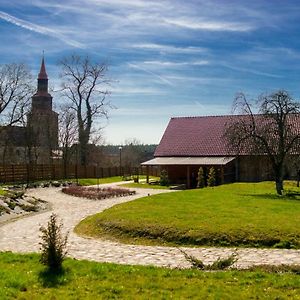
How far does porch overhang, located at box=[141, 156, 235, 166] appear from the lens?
128 feet

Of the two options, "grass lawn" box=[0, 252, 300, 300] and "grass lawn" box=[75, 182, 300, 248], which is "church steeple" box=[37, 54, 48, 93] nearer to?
"grass lawn" box=[75, 182, 300, 248]

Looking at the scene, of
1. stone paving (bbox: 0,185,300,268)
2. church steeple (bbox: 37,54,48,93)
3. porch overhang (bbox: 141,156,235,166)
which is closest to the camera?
stone paving (bbox: 0,185,300,268)

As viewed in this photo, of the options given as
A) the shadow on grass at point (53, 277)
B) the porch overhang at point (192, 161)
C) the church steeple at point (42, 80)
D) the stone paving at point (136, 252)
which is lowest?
the stone paving at point (136, 252)

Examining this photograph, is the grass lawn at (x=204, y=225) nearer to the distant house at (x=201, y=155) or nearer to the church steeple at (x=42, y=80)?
the distant house at (x=201, y=155)

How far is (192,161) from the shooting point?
4038 cm

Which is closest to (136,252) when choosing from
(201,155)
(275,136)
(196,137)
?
(275,136)

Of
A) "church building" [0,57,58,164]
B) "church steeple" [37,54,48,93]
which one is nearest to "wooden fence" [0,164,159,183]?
"church building" [0,57,58,164]

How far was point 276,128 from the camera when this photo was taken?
84.4 feet

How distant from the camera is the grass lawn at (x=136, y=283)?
6.72 metres

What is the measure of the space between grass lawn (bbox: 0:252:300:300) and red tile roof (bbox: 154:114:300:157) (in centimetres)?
3297

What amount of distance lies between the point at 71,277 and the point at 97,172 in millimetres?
40805

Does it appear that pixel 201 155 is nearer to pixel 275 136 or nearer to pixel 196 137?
pixel 196 137

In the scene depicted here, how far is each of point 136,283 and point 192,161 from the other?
3324cm

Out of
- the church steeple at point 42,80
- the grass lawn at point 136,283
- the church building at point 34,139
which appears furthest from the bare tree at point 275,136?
the church steeple at point 42,80
